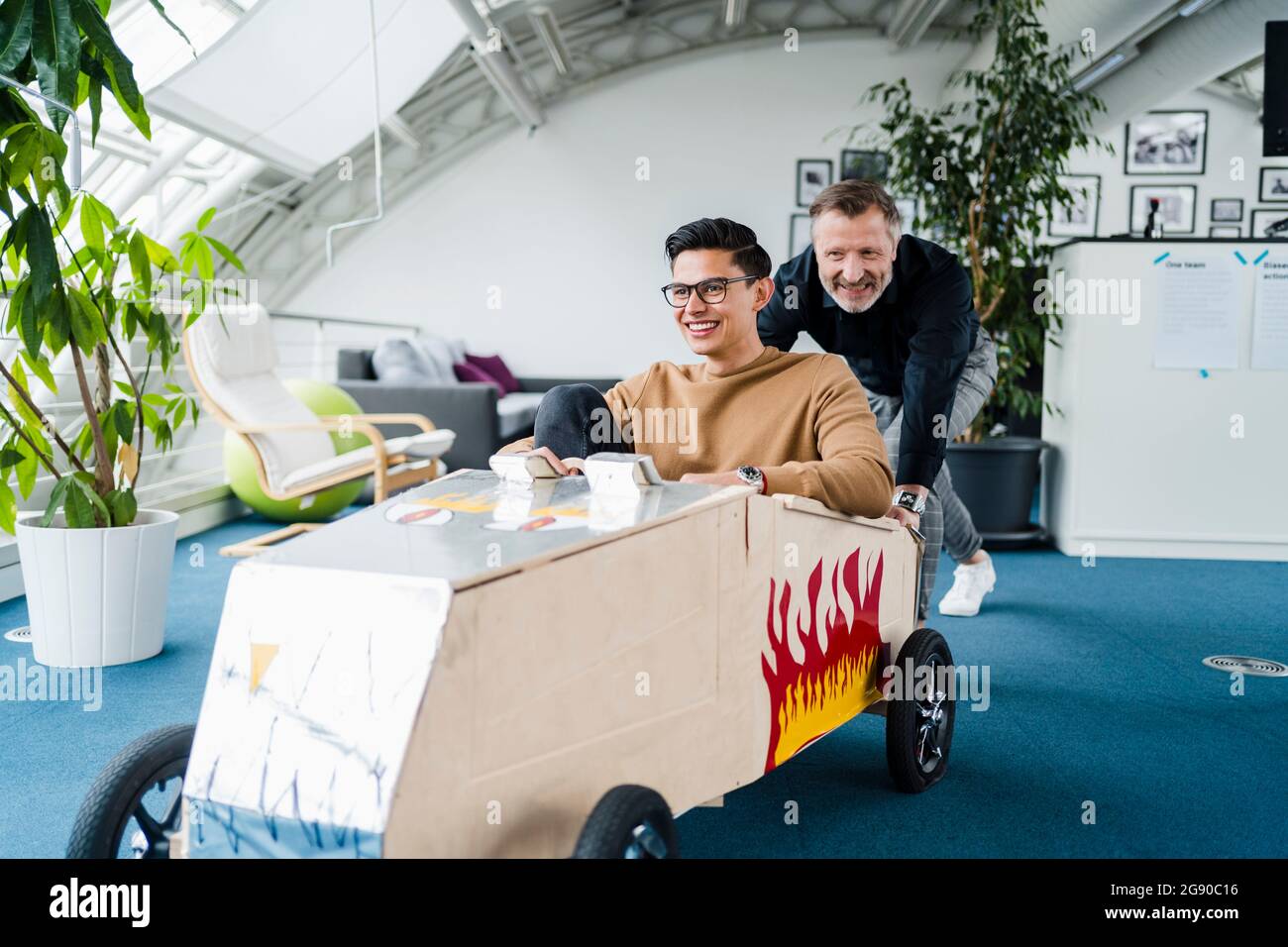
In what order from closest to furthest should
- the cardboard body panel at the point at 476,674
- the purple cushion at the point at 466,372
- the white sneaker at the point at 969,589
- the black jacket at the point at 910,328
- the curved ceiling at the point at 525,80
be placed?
the cardboard body panel at the point at 476,674 → the black jacket at the point at 910,328 → the white sneaker at the point at 969,589 → the purple cushion at the point at 466,372 → the curved ceiling at the point at 525,80

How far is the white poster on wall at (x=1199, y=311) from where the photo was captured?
4.59 metres

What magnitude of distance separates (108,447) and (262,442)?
144 centimetres

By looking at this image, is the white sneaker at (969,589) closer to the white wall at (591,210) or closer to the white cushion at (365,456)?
the white cushion at (365,456)

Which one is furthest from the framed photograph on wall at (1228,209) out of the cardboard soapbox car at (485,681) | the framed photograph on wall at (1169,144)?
the cardboard soapbox car at (485,681)

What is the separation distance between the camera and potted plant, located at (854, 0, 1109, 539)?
15.2ft

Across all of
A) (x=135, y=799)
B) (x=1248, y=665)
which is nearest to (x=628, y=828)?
(x=135, y=799)

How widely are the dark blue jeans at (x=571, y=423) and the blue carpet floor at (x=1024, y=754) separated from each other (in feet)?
2.31

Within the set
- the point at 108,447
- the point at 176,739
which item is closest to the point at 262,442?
the point at 108,447

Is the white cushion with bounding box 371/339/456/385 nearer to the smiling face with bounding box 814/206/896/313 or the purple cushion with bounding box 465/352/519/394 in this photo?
the purple cushion with bounding box 465/352/519/394

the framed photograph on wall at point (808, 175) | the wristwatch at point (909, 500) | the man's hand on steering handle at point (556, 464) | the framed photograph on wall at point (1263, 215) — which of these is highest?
the framed photograph on wall at point (808, 175)

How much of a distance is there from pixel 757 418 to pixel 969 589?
6.58ft

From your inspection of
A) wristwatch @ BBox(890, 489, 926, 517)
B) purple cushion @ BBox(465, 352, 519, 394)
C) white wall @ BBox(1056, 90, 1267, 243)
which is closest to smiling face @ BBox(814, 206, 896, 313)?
wristwatch @ BBox(890, 489, 926, 517)

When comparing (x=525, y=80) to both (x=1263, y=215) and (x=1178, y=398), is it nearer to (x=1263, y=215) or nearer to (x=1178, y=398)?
(x=1178, y=398)
